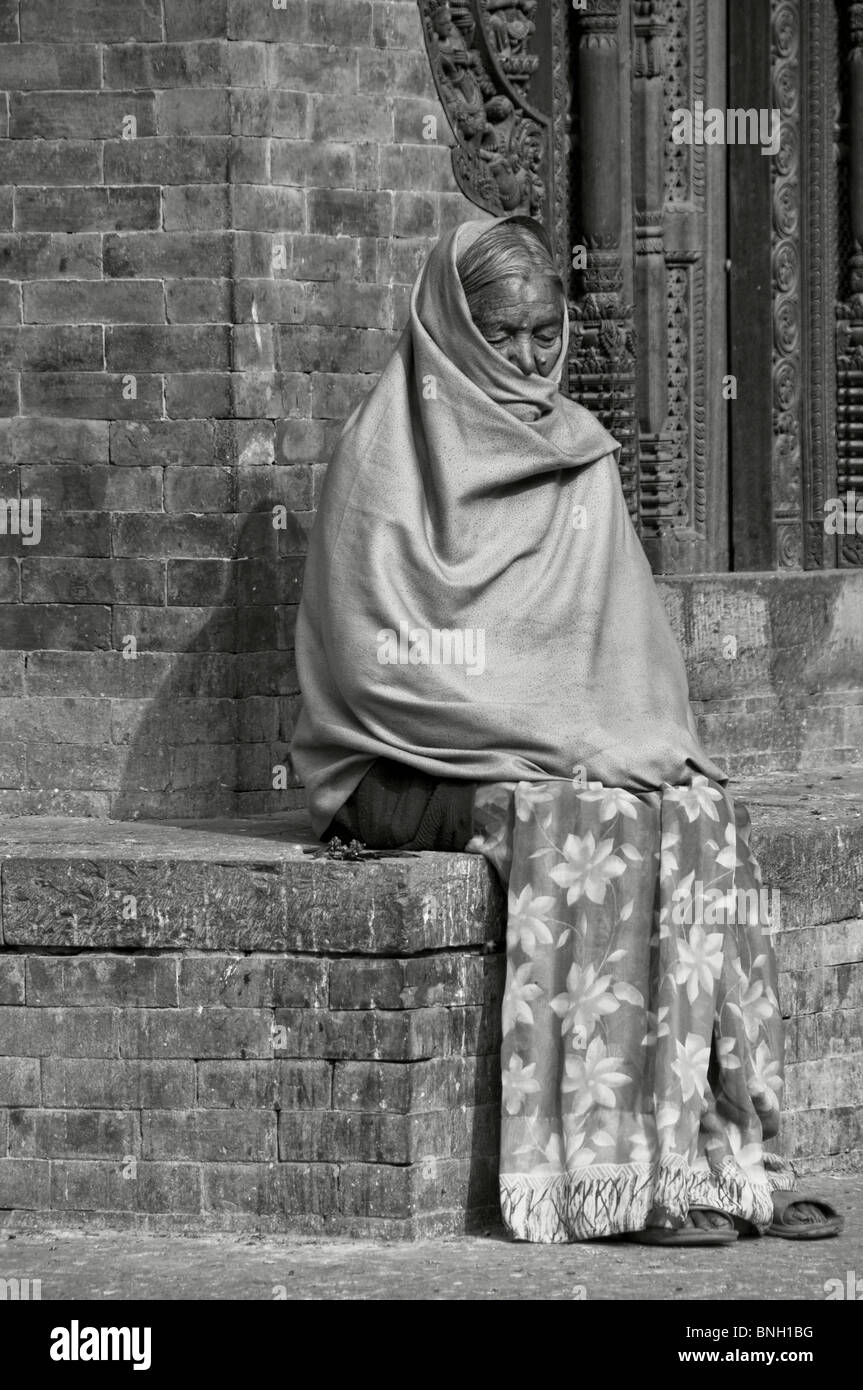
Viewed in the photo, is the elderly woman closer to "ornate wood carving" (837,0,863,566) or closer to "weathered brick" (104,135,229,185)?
"weathered brick" (104,135,229,185)

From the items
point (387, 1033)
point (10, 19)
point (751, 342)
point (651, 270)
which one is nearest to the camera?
point (387, 1033)

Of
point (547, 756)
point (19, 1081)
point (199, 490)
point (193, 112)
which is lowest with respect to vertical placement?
point (19, 1081)

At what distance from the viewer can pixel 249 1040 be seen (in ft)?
22.9

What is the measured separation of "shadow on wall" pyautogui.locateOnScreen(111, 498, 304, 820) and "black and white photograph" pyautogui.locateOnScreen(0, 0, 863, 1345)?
12mm

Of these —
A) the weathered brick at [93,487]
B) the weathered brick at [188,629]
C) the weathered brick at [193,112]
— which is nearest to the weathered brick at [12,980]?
the weathered brick at [188,629]

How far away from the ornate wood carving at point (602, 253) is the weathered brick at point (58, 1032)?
10.8ft

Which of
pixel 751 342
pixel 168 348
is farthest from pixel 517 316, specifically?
pixel 751 342

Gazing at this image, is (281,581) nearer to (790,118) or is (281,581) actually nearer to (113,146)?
(113,146)

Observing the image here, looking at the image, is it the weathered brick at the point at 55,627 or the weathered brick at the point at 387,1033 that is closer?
the weathered brick at the point at 387,1033

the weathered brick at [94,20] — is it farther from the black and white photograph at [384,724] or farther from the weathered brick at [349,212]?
the weathered brick at [349,212]

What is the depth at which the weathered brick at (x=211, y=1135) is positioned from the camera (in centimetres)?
698

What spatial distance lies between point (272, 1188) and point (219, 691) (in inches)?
75.9

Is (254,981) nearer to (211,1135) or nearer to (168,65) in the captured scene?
(211,1135)

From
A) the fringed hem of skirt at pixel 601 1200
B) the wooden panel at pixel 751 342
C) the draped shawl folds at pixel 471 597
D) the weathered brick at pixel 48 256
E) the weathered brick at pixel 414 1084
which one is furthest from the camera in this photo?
the wooden panel at pixel 751 342
